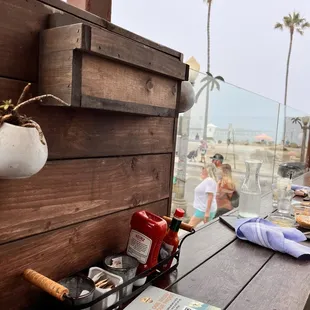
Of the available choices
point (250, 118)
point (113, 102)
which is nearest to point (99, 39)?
point (113, 102)

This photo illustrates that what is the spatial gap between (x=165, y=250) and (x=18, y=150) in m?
0.57

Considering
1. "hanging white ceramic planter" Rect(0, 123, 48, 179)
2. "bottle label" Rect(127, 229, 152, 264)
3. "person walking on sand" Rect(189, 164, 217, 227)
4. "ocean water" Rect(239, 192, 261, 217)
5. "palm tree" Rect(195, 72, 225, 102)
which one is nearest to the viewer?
"hanging white ceramic planter" Rect(0, 123, 48, 179)

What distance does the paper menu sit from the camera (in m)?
0.73

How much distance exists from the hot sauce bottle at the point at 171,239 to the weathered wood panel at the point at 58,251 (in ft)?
0.41

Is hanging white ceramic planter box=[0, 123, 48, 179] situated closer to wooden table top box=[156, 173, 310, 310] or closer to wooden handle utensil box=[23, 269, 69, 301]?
wooden handle utensil box=[23, 269, 69, 301]

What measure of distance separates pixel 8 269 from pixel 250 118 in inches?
138

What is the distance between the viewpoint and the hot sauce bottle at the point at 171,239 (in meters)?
0.90

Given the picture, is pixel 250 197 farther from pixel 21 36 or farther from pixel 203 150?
pixel 203 150

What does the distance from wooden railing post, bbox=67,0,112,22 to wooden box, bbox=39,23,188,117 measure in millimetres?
284

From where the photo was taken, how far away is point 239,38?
212 inches

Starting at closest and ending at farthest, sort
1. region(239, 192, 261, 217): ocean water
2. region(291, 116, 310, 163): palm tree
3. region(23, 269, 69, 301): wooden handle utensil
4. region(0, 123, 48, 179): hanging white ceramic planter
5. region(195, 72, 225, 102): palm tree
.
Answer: region(0, 123, 48, 179): hanging white ceramic planter → region(23, 269, 69, 301): wooden handle utensil → region(239, 192, 261, 217): ocean water → region(195, 72, 225, 102): palm tree → region(291, 116, 310, 163): palm tree

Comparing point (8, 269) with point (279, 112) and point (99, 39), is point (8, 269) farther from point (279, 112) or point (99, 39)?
point (279, 112)

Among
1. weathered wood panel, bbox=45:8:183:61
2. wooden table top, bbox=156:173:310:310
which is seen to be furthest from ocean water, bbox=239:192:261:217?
weathered wood panel, bbox=45:8:183:61

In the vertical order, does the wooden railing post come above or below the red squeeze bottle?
above
